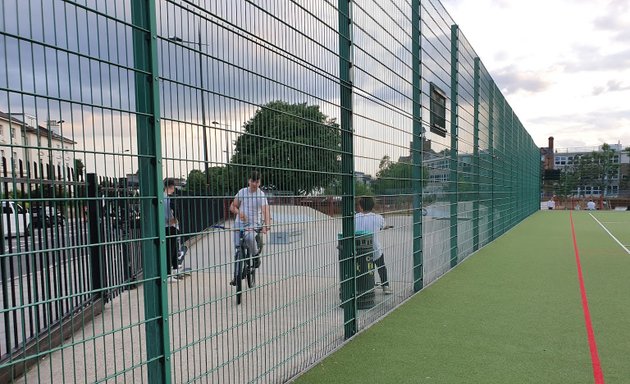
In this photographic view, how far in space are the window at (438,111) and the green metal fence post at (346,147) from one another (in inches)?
118

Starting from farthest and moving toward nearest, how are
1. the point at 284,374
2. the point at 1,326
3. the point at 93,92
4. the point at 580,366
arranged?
1. the point at 1,326
2. the point at 580,366
3. the point at 284,374
4. the point at 93,92

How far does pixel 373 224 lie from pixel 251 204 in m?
2.27

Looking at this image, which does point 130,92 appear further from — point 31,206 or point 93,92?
point 31,206

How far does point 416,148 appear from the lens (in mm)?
6301

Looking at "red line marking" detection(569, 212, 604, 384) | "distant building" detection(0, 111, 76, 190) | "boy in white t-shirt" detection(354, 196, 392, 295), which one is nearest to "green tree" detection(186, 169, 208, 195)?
"distant building" detection(0, 111, 76, 190)

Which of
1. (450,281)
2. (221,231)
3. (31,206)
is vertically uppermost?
(31,206)

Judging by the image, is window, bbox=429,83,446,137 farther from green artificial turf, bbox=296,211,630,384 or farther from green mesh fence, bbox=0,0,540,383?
green artificial turf, bbox=296,211,630,384

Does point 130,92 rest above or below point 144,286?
above

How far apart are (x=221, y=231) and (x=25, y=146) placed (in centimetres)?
110

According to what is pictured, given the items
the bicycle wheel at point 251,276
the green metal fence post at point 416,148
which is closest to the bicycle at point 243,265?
the bicycle wheel at point 251,276

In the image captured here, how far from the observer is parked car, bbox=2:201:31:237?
5.66 feet

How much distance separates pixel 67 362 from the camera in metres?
3.85

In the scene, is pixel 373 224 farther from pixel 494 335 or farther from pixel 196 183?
pixel 196 183

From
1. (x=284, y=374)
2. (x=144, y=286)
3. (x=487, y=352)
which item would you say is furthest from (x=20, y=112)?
(x=487, y=352)
